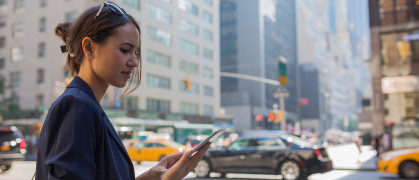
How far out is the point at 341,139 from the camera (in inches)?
2616

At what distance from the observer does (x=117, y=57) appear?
147 cm

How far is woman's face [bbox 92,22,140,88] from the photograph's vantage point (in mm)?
1460

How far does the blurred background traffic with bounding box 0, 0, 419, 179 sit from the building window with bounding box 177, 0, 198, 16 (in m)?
0.18

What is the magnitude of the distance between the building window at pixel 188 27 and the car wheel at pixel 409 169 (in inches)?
1326

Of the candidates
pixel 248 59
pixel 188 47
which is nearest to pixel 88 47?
pixel 188 47

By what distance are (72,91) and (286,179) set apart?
469 inches

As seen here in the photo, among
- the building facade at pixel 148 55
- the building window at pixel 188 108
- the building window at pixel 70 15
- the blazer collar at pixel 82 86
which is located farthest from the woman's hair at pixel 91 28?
the building window at pixel 188 108

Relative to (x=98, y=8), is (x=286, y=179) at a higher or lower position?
lower

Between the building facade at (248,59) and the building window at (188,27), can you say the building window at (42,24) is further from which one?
the building facade at (248,59)

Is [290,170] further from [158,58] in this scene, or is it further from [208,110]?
[208,110]

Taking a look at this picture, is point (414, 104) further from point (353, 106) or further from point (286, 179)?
point (353, 106)

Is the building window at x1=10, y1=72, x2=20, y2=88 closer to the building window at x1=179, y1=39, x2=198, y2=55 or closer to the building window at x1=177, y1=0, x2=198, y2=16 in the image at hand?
the building window at x1=177, y1=0, x2=198, y2=16

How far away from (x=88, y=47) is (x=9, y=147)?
13405mm

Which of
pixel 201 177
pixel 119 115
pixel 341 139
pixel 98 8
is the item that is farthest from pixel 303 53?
pixel 98 8
